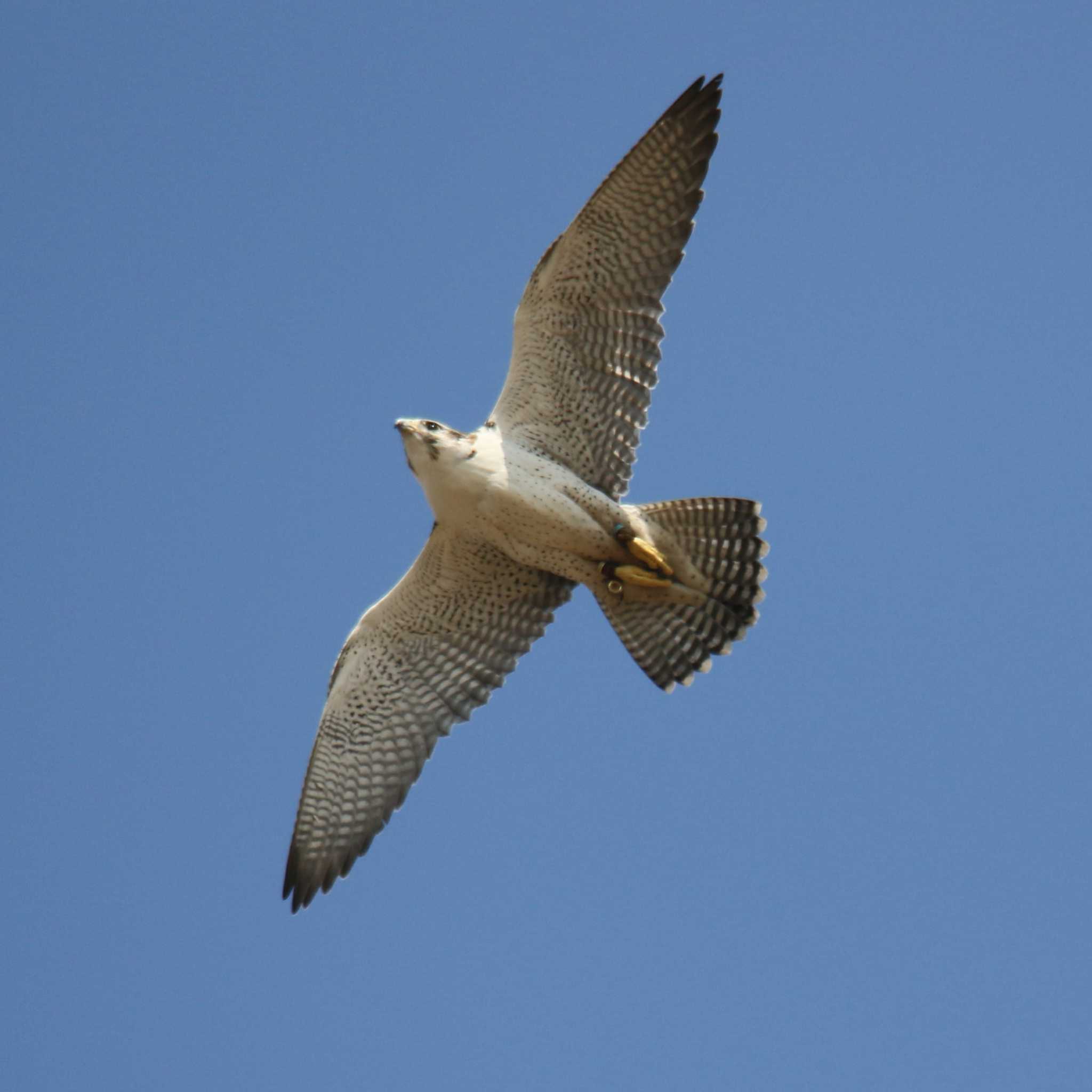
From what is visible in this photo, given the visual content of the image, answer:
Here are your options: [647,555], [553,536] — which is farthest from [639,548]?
[553,536]

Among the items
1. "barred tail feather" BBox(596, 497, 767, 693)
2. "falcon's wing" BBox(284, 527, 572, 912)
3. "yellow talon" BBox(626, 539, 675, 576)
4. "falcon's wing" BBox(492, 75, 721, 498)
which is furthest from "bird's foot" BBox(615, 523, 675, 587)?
"falcon's wing" BBox(284, 527, 572, 912)

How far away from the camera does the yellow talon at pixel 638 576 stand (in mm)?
9367

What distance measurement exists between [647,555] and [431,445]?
1309mm

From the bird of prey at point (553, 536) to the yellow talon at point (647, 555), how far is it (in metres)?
0.01

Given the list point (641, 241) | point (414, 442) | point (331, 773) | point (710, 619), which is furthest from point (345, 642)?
point (641, 241)

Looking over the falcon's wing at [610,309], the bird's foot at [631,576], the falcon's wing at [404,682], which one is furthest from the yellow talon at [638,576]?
A: the falcon's wing at [404,682]

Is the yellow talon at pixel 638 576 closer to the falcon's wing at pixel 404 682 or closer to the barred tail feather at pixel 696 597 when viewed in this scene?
the barred tail feather at pixel 696 597

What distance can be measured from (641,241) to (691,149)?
546 mm

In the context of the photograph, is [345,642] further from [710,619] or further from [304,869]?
[710,619]

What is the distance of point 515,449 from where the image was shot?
9.33m

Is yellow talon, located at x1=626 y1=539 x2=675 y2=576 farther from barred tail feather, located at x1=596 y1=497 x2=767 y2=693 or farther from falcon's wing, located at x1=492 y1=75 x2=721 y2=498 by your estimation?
falcon's wing, located at x1=492 y1=75 x2=721 y2=498

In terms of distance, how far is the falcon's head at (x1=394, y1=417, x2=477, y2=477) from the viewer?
901cm

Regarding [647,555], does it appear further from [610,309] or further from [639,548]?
[610,309]

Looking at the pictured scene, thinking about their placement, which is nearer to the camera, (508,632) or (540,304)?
(540,304)
